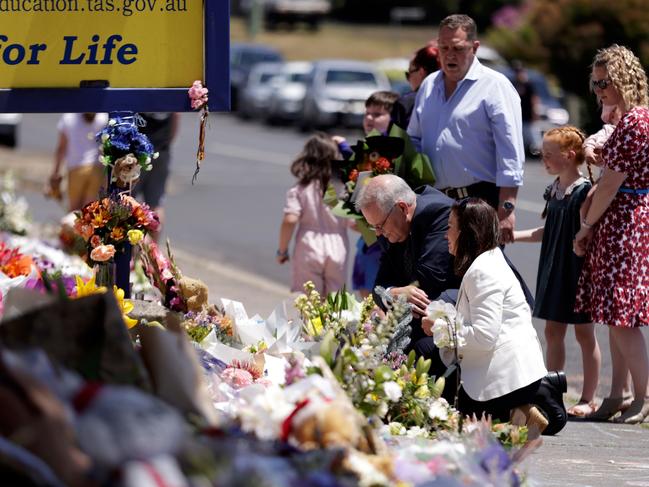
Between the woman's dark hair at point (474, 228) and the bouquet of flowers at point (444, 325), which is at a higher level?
the woman's dark hair at point (474, 228)

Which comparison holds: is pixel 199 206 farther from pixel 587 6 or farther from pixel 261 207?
pixel 587 6

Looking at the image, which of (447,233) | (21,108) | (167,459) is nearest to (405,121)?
(447,233)

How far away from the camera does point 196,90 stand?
20.0 feet

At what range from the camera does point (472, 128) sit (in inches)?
280

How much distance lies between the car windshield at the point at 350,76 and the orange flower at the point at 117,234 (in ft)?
87.8

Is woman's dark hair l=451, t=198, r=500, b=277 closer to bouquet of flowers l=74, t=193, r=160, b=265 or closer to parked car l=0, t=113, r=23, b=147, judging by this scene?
bouquet of flowers l=74, t=193, r=160, b=265

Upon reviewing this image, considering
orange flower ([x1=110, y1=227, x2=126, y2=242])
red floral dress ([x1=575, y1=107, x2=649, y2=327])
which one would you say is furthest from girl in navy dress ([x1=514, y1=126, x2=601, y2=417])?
orange flower ([x1=110, y1=227, x2=126, y2=242])

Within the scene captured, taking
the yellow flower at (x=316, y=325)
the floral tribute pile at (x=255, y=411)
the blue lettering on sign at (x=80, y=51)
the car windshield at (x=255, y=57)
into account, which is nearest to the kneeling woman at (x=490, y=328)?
the floral tribute pile at (x=255, y=411)

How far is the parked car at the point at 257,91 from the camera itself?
3572 cm

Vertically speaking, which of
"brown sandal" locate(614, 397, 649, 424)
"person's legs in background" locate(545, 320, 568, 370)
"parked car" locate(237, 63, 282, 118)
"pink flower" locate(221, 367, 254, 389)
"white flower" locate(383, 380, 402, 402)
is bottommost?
"parked car" locate(237, 63, 282, 118)

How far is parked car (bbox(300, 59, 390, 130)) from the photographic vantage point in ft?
104

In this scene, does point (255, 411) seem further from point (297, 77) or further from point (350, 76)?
point (297, 77)

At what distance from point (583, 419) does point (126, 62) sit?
10.2 feet

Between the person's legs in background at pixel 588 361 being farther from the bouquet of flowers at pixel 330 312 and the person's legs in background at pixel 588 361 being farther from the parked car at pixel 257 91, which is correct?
the parked car at pixel 257 91
